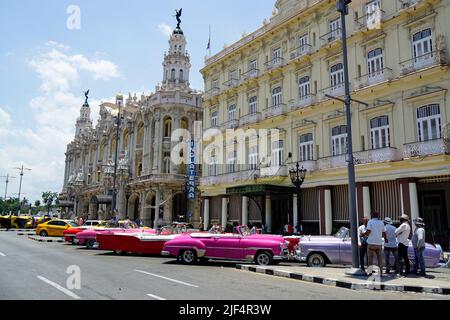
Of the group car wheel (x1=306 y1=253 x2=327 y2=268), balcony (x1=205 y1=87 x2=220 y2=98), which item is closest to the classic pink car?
car wheel (x1=306 y1=253 x2=327 y2=268)

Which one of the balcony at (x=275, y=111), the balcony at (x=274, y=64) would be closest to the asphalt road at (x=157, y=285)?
the balcony at (x=275, y=111)

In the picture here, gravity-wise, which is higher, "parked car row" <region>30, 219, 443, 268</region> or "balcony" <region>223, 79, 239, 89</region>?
"balcony" <region>223, 79, 239, 89</region>

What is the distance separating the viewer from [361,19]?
22.2m

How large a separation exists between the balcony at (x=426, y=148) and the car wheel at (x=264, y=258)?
31.5ft

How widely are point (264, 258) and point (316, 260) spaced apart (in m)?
1.85

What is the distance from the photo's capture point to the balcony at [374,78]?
20.0 metres

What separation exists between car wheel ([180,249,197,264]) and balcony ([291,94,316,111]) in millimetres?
13811

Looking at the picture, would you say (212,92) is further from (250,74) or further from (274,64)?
(274,64)

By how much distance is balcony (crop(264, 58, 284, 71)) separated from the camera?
26984 millimetres

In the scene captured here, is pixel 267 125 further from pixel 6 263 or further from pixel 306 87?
pixel 6 263

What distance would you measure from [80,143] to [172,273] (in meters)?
62.9

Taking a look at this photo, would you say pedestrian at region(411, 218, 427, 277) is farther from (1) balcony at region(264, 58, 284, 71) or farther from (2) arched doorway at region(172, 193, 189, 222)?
(2) arched doorway at region(172, 193, 189, 222)

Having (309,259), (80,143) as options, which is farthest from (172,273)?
(80,143)

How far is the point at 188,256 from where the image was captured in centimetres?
1406
